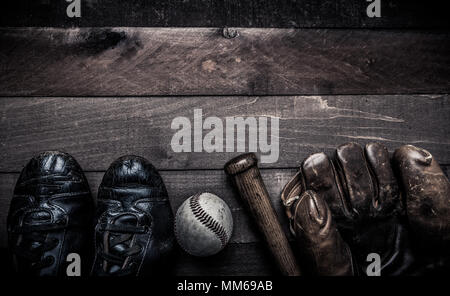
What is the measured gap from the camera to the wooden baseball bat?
1.46m

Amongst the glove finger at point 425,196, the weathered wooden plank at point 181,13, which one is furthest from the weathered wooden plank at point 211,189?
the weathered wooden plank at point 181,13

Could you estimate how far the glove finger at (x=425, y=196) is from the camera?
1.43m

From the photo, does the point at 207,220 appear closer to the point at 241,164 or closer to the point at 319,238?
the point at 241,164

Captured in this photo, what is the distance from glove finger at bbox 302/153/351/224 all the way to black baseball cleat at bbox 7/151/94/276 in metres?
1.11

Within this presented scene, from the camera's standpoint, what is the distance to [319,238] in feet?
4.55

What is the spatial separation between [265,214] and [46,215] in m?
1.04

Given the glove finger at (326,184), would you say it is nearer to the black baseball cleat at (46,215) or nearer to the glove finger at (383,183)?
the glove finger at (383,183)

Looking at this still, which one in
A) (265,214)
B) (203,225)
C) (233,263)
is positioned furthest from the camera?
(233,263)

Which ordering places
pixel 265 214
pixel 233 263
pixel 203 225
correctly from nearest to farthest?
pixel 203 225 < pixel 265 214 < pixel 233 263

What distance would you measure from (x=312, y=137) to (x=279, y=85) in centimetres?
32

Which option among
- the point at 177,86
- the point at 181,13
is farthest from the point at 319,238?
the point at 181,13

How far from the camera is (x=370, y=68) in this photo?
Result: 1625 mm
